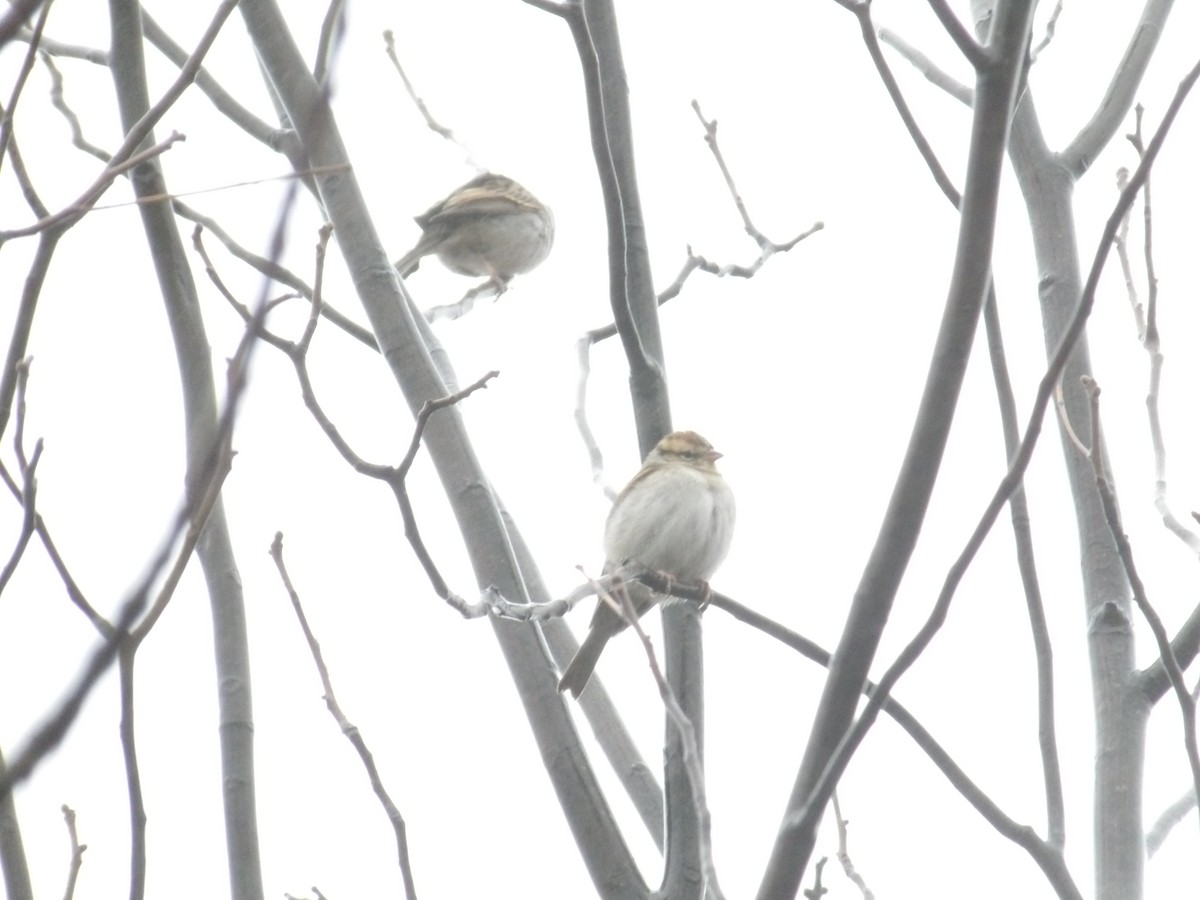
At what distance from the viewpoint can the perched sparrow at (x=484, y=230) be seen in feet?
32.9

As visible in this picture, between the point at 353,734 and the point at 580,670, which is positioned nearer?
the point at 353,734

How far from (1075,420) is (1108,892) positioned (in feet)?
4.03

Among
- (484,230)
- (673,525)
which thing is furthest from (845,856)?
(484,230)

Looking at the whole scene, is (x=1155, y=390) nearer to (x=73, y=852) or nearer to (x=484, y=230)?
(x=73, y=852)

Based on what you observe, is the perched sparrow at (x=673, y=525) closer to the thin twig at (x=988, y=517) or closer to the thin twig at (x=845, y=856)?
the thin twig at (x=845, y=856)

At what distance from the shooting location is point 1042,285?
3975 millimetres

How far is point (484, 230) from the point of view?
10094mm

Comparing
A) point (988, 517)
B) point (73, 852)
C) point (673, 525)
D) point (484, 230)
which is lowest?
point (73, 852)

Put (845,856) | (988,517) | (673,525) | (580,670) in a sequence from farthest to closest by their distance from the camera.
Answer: (673,525) → (580,670) → (845,856) → (988,517)

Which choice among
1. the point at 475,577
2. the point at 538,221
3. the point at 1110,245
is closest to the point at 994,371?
the point at 1110,245

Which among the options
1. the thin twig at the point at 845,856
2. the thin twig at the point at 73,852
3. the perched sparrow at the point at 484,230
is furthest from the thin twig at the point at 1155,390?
the perched sparrow at the point at 484,230

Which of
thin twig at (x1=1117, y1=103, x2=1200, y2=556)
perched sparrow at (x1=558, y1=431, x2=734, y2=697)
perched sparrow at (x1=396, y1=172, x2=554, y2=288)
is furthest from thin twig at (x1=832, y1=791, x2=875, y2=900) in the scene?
perched sparrow at (x1=396, y1=172, x2=554, y2=288)

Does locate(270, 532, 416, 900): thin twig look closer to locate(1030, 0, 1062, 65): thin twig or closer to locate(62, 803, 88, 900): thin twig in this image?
locate(62, 803, 88, 900): thin twig

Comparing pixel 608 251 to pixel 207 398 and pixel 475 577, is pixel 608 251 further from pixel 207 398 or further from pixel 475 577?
pixel 207 398
